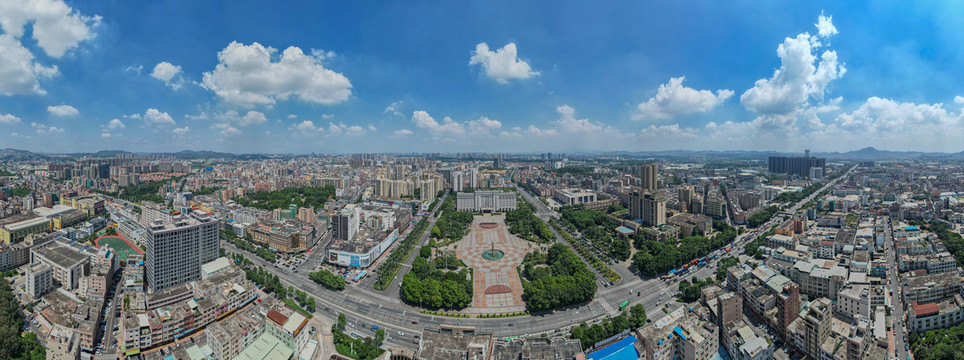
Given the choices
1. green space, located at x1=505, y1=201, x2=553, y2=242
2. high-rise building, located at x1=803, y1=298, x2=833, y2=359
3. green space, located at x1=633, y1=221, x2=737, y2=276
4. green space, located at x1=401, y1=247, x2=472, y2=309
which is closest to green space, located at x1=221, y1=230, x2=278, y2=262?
green space, located at x1=401, y1=247, x2=472, y2=309

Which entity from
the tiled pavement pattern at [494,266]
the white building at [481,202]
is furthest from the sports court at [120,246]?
the white building at [481,202]

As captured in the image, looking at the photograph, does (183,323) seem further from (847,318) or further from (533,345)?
(847,318)

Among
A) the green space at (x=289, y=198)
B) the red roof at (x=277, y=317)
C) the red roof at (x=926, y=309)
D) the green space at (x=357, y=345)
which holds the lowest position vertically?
the green space at (x=357, y=345)

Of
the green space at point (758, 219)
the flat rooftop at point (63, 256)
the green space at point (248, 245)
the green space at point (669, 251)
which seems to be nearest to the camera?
the flat rooftop at point (63, 256)

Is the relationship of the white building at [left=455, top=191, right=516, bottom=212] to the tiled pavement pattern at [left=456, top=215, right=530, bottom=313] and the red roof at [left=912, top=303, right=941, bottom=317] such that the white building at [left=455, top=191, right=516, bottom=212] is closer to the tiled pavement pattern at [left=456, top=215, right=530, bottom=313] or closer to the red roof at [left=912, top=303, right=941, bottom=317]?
the tiled pavement pattern at [left=456, top=215, right=530, bottom=313]

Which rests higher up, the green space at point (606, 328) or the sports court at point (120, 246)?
the sports court at point (120, 246)

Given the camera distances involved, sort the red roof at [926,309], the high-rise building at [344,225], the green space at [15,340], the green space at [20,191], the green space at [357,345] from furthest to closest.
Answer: the green space at [20,191] → the high-rise building at [344,225] → the red roof at [926,309] → the green space at [357,345] → the green space at [15,340]

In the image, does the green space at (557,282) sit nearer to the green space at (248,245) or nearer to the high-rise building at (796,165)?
the green space at (248,245)

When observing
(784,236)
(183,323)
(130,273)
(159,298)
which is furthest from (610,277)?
(130,273)
